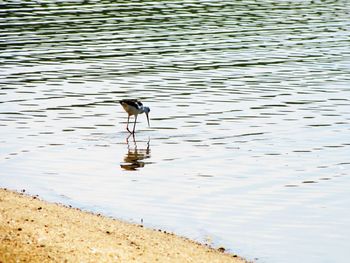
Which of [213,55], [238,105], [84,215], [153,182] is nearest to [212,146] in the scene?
[153,182]

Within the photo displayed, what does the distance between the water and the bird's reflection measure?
55 millimetres

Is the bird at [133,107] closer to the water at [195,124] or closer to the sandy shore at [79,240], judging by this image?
the water at [195,124]

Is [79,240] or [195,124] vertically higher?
[79,240]

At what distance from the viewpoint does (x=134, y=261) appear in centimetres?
1420

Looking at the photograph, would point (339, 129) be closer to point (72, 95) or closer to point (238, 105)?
point (238, 105)

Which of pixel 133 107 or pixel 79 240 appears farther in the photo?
pixel 133 107

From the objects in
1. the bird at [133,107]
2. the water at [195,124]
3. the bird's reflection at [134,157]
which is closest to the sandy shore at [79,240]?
the water at [195,124]

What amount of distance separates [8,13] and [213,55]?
17968 mm

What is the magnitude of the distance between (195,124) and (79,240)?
13.5m

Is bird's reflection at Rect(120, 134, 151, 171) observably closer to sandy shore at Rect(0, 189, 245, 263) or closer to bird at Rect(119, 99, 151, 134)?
bird at Rect(119, 99, 151, 134)

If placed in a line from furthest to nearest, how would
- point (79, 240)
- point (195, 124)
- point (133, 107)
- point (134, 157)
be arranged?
point (195, 124), point (133, 107), point (134, 157), point (79, 240)

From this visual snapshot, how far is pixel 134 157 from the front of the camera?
24688mm

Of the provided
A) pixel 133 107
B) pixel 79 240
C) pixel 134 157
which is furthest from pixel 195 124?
pixel 79 240

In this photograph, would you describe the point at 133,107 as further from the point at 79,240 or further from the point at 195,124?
the point at 79,240
